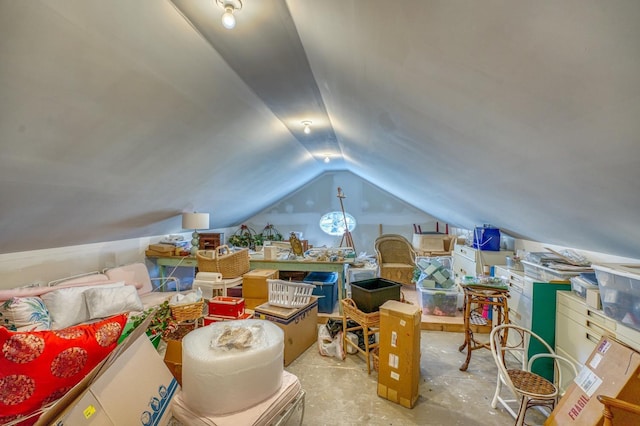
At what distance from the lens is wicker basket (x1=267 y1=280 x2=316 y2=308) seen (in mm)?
2727

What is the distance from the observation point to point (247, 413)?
4.18ft

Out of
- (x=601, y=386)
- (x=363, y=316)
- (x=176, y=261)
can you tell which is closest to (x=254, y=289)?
(x=176, y=261)

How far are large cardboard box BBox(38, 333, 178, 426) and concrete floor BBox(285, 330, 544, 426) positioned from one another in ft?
3.34

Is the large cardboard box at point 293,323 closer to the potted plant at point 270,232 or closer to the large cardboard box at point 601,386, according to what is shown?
the large cardboard box at point 601,386

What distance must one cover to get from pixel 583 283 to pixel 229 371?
7.77ft

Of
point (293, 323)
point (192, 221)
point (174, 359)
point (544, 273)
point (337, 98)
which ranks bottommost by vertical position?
point (293, 323)

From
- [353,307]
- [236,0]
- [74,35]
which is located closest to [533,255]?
[353,307]

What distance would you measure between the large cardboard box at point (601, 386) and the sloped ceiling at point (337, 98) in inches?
25.9

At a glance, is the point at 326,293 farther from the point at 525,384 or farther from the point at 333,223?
the point at 333,223

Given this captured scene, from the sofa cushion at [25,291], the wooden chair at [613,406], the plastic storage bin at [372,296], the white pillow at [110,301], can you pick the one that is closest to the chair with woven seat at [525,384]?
the wooden chair at [613,406]

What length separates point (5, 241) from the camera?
7.41 ft


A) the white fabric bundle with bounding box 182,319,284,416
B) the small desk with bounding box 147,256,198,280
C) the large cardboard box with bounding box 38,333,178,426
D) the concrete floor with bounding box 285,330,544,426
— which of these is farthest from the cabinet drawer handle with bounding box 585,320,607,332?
the small desk with bounding box 147,256,198,280

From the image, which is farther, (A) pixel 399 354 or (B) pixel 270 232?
(B) pixel 270 232

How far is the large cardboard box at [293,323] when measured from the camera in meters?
2.59
